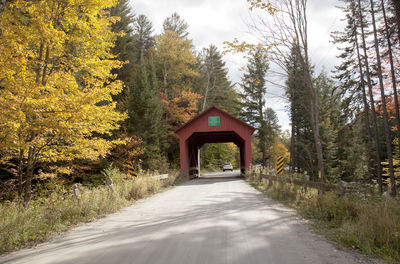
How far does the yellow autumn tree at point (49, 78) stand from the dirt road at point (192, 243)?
10.1 ft

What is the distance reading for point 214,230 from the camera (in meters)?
4.72

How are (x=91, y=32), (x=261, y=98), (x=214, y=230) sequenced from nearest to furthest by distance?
(x=214, y=230)
(x=91, y=32)
(x=261, y=98)

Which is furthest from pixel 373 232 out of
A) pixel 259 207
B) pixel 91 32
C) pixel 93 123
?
pixel 91 32

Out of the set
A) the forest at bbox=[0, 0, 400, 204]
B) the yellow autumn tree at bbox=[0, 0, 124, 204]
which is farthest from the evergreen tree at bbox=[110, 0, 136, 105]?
the yellow autumn tree at bbox=[0, 0, 124, 204]

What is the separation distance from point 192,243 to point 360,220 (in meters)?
2.77

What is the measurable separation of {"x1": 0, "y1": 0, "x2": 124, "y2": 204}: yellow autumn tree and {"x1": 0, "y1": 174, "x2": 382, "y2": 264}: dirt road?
3079 mm

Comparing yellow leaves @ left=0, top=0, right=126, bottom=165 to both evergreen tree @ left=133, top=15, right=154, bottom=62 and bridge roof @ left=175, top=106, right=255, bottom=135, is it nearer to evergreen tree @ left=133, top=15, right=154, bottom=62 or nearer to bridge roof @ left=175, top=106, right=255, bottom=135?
bridge roof @ left=175, top=106, right=255, bottom=135

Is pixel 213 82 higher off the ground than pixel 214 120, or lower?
higher

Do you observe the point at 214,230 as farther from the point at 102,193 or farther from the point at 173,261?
the point at 102,193

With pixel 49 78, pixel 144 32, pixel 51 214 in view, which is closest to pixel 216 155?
pixel 144 32

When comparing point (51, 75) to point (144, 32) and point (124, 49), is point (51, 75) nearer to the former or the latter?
point (124, 49)

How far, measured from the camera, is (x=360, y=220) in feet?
14.3

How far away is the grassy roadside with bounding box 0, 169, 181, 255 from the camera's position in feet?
14.9

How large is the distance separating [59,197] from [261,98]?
28609 mm
